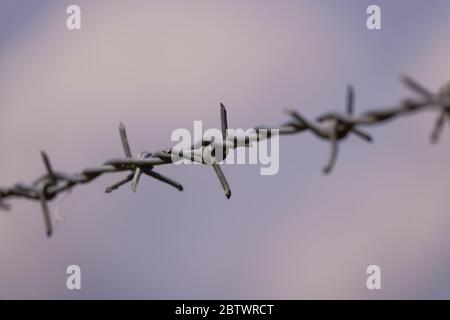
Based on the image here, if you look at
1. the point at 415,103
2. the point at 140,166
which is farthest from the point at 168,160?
the point at 415,103

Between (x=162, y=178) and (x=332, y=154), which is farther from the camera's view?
(x=162, y=178)

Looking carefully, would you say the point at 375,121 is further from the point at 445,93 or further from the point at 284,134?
the point at 284,134

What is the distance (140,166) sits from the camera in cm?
404

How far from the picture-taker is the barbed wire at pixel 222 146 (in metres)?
2.59

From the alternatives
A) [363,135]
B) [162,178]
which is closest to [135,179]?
[162,178]

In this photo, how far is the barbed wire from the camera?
102 inches

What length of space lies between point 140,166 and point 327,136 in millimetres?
1318

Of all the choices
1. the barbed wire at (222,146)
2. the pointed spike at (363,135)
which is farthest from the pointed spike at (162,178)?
the pointed spike at (363,135)

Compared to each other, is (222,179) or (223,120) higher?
(223,120)

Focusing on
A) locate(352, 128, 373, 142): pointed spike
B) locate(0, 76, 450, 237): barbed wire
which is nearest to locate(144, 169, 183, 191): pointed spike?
locate(0, 76, 450, 237): barbed wire

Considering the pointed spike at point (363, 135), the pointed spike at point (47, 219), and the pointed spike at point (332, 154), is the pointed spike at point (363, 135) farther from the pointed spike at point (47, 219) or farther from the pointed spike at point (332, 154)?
the pointed spike at point (47, 219)

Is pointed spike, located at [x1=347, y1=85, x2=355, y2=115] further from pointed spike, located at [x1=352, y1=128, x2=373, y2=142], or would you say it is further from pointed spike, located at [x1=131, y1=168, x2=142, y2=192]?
pointed spike, located at [x1=131, y1=168, x2=142, y2=192]

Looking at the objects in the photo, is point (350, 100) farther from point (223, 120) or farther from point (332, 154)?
point (223, 120)

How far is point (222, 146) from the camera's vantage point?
3838mm
